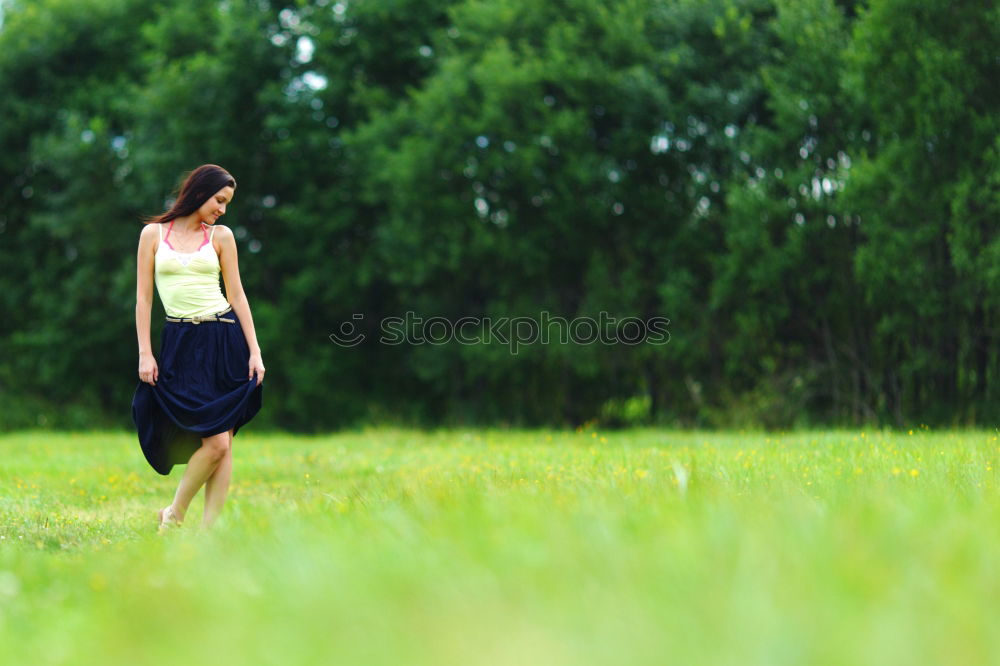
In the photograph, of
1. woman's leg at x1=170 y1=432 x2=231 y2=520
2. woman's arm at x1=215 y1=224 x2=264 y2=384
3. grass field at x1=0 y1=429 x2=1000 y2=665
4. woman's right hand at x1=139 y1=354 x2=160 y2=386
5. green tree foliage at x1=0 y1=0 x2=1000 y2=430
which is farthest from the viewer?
green tree foliage at x1=0 y1=0 x2=1000 y2=430

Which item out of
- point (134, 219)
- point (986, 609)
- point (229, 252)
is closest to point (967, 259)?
point (229, 252)

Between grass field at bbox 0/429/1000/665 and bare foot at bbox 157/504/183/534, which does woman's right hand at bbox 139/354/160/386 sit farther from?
grass field at bbox 0/429/1000/665

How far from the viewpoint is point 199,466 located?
5.90 meters

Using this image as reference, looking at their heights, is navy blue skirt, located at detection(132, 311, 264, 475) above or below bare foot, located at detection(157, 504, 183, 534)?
above

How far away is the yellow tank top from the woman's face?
106 millimetres

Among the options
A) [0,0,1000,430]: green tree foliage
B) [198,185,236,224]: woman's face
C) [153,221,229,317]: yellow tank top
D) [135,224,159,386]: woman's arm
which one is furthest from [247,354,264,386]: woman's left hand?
[0,0,1000,430]: green tree foliage

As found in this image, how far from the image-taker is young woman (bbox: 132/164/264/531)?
19.1ft

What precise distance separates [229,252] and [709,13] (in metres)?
11.2

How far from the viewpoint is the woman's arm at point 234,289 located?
600 cm

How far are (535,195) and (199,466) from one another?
11.0m

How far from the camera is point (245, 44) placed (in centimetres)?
1939

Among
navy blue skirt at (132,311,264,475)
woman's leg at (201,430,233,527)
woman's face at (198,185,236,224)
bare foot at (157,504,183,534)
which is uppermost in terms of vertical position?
woman's face at (198,185,236,224)

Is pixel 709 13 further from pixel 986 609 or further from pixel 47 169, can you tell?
pixel 47 169

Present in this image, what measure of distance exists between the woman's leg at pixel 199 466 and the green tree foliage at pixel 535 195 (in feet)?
32.5
